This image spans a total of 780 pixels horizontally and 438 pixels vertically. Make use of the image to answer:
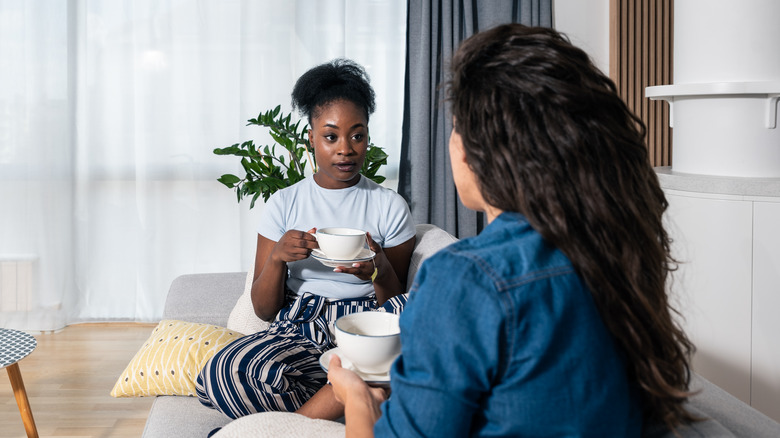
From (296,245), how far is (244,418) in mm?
535

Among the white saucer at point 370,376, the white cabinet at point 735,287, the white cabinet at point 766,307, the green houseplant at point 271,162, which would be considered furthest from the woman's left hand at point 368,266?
the white cabinet at point 766,307

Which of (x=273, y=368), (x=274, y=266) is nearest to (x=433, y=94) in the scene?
(x=274, y=266)

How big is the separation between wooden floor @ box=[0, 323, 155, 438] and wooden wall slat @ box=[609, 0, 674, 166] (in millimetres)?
2715

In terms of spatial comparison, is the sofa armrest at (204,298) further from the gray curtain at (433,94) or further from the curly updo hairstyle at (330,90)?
the gray curtain at (433,94)

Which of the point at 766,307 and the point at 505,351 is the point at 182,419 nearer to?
the point at 505,351

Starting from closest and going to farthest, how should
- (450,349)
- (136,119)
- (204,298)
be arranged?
(450,349)
(204,298)
(136,119)

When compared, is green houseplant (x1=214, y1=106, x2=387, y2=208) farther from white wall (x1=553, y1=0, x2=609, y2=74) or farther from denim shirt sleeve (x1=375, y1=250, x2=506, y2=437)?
denim shirt sleeve (x1=375, y1=250, x2=506, y2=437)

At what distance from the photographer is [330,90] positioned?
80.4 inches

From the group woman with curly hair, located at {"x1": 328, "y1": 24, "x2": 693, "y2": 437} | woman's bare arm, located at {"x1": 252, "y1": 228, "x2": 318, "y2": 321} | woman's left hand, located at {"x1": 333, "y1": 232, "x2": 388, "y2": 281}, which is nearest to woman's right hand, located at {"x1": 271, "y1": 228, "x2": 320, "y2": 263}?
woman's bare arm, located at {"x1": 252, "y1": 228, "x2": 318, "y2": 321}

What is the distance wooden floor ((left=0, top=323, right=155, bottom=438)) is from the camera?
2.47m

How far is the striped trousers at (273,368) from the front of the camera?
158cm

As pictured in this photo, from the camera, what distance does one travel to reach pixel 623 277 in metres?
0.79

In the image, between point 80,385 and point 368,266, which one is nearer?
point 368,266

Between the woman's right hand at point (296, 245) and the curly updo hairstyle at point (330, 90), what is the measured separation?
448mm
